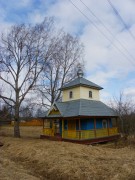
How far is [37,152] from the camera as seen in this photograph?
1557 cm

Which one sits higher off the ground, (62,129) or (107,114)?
(107,114)

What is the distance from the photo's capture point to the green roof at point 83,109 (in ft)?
72.7

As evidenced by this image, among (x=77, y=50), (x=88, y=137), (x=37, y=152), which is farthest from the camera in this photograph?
(x=77, y=50)

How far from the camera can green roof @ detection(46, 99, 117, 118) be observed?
72.7ft

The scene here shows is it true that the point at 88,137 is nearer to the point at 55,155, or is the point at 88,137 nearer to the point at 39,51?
the point at 55,155

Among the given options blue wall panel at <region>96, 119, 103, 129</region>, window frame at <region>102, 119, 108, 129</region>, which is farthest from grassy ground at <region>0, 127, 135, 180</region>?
window frame at <region>102, 119, 108, 129</region>

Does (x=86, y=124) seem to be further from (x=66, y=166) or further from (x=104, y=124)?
(x=66, y=166)

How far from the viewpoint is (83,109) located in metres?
22.4

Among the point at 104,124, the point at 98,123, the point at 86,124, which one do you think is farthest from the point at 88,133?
the point at 104,124

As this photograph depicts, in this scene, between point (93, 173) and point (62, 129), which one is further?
point (62, 129)

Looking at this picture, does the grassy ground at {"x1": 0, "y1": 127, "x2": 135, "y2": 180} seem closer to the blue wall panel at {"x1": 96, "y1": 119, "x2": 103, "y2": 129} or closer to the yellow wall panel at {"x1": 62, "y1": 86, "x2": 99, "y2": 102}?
the blue wall panel at {"x1": 96, "y1": 119, "x2": 103, "y2": 129}

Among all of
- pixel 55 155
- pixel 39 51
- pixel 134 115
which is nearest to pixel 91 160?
pixel 55 155

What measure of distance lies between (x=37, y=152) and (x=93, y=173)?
626 centimetres

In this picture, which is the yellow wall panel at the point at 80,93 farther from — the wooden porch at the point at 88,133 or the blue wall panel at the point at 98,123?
the wooden porch at the point at 88,133
